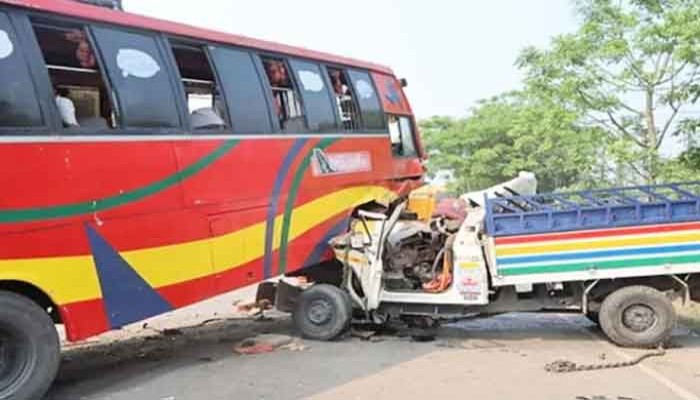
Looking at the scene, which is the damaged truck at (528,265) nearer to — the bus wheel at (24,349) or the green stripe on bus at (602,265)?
the green stripe on bus at (602,265)

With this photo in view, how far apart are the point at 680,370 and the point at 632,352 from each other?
0.86m

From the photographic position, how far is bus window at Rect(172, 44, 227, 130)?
23.6 feet

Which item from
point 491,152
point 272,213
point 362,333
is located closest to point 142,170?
point 272,213

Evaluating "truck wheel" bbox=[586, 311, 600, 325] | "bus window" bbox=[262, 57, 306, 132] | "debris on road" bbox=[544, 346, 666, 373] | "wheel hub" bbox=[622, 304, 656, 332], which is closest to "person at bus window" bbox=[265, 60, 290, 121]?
"bus window" bbox=[262, 57, 306, 132]

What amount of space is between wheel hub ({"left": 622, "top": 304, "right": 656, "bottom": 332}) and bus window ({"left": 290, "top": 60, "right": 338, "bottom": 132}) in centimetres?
397

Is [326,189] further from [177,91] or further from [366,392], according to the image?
[366,392]

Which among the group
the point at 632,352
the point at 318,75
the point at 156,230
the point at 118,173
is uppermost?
the point at 318,75

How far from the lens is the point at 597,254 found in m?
8.00

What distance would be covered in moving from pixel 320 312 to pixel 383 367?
5.82 feet

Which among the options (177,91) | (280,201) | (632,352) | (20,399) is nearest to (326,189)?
(280,201)

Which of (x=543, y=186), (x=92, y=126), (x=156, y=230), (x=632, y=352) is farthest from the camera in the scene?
(x=543, y=186)

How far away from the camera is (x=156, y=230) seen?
258 inches

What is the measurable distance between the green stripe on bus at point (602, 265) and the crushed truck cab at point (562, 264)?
1 cm

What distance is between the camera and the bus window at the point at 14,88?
536 cm
